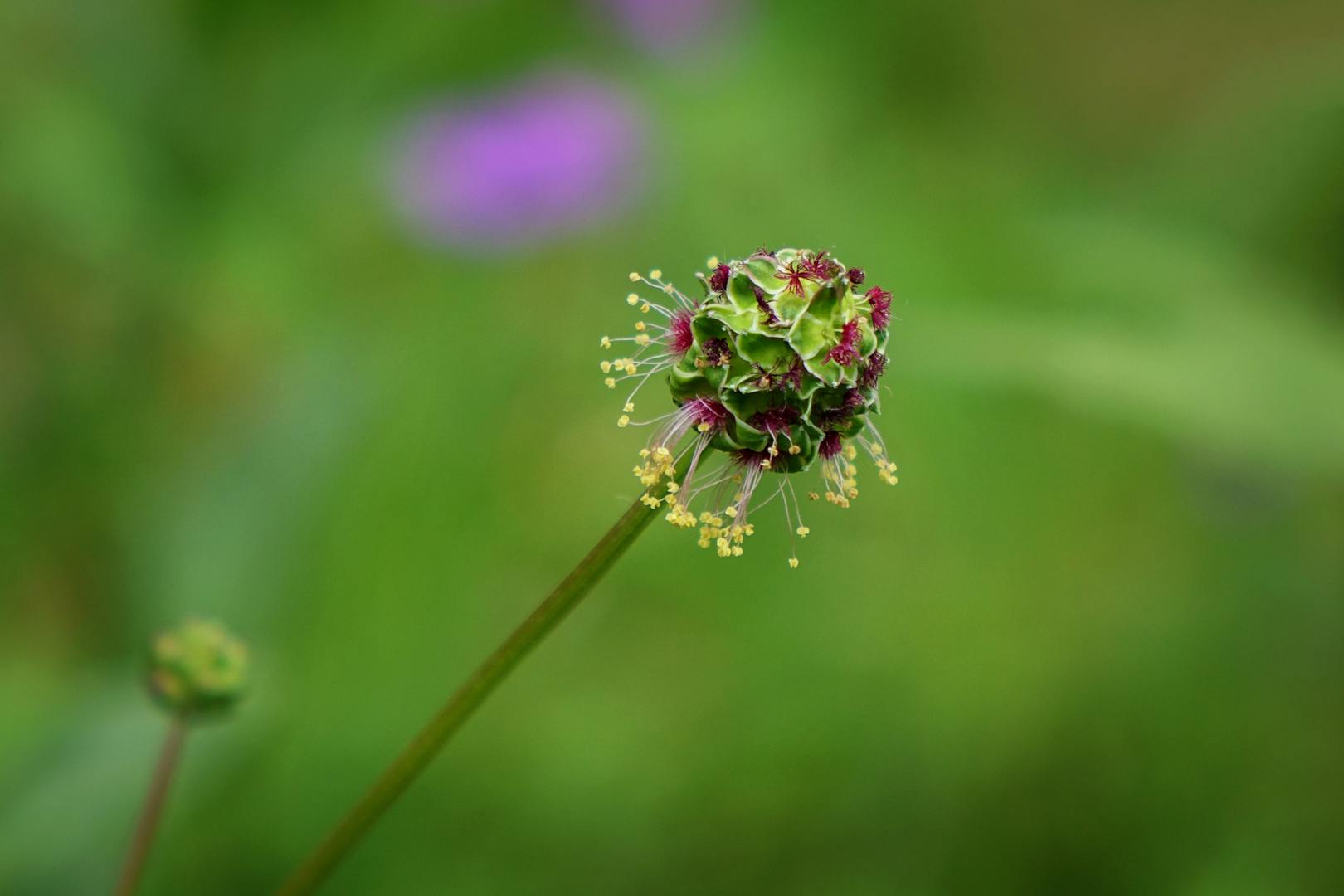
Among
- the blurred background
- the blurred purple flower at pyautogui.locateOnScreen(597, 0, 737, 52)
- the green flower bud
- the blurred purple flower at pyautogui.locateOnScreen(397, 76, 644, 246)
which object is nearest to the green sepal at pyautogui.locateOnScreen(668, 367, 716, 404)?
the green flower bud

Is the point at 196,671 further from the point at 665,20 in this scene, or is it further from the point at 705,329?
the point at 665,20

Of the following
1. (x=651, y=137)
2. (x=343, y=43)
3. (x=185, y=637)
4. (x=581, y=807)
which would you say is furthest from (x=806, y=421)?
(x=651, y=137)

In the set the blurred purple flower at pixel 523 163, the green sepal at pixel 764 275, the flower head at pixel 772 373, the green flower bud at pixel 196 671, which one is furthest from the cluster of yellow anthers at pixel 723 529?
the blurred purple flower at pixel 523 163

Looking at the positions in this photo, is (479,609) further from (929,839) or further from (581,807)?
(929,839)

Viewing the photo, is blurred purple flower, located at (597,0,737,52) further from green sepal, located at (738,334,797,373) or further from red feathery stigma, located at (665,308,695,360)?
green sepal, located at (738,334,797,373)

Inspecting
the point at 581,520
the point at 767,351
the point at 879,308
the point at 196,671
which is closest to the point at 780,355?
the point at 767,351

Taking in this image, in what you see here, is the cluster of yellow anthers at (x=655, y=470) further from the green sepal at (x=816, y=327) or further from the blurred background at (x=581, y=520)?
the blurred background at (x=581, y=520)

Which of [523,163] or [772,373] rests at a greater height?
[523,163]
